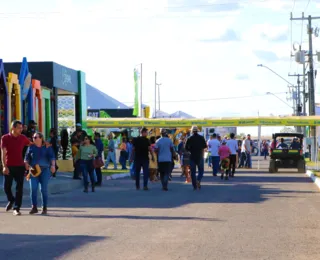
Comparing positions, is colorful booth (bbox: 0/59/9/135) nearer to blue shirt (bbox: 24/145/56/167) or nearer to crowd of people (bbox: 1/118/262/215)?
crowd of people (bbox: 1/118/262/215)

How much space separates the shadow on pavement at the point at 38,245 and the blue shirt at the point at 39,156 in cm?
411

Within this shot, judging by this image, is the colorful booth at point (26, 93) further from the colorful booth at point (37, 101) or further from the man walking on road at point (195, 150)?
the man walking on road at point (195, 150)

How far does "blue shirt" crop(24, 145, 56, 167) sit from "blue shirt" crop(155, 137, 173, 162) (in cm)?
767

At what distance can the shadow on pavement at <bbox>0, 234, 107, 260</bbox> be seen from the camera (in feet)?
34.1

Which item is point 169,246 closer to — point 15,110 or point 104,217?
point 104,217

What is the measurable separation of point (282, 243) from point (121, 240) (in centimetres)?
213

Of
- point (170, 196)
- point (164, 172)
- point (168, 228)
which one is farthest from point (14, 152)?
point (164, 172)

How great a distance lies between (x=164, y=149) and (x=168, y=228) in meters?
11.1

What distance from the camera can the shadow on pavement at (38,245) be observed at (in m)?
10.4

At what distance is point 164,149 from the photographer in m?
24.4

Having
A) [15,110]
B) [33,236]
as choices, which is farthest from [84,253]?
[15,110]

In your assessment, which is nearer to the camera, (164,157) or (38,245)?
(38,245)

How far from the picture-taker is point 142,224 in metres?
14.1

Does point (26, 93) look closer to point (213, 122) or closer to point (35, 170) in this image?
point (35, 170)
